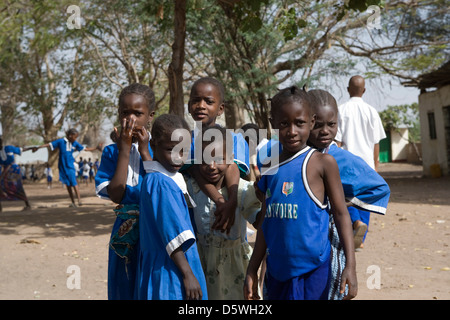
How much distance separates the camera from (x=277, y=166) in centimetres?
238

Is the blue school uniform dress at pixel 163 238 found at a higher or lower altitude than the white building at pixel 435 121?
lower

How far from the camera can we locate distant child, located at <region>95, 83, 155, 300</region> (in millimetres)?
2540

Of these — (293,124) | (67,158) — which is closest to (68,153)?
(67,158)

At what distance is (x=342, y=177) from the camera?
96.9 inches

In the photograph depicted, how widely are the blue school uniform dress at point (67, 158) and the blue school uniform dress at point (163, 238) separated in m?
8.97

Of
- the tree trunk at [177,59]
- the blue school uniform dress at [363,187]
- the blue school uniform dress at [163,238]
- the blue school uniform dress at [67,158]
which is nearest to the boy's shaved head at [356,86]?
the tree trunk at [177,59]

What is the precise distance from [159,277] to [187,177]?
58cm

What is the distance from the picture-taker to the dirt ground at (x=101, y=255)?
4.55m

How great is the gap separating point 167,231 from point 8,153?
33.8 feet

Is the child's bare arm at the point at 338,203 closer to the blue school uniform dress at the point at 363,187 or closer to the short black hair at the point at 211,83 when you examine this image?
the blue school uniform dress at the point at 363,187

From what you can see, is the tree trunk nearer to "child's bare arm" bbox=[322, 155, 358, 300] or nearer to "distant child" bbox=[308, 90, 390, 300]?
"distant child" bbox=[308, 90, 390, 300]

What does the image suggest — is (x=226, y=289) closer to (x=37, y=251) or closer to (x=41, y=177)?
(x=37, y=251)

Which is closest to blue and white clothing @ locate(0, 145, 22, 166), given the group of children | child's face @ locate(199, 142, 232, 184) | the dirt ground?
the dirt ground

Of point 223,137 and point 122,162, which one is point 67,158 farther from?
point 223,137
